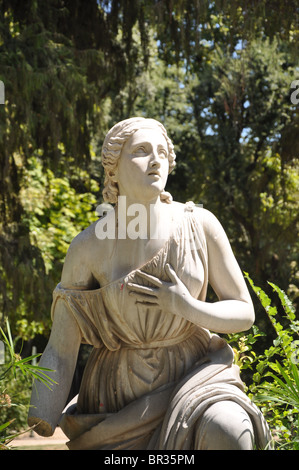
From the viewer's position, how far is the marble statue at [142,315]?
3.79 meters

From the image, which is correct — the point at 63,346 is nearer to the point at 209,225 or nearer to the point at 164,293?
the point at 164,293

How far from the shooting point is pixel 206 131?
2067cm

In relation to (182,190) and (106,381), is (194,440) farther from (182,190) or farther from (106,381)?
(182,190)

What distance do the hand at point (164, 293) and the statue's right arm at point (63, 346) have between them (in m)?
0.32

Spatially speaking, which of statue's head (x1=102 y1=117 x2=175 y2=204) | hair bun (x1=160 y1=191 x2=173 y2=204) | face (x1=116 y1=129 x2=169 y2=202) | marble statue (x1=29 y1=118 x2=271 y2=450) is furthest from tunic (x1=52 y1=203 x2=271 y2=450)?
statue's head (x1=102 y1=117 x2=175 y2=204)

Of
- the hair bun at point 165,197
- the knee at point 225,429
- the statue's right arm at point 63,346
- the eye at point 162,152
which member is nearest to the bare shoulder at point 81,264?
the statue's right arm at point 63,346

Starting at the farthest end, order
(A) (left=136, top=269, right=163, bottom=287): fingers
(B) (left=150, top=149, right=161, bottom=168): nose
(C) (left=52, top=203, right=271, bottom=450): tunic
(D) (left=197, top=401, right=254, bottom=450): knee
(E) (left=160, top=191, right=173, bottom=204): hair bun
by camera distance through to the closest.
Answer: (E) (left=160, top=191, right=173, bottom=204): hair bun
(B) (left=150, top=149, right=161, bottom=168): nose
(A) (left=136, top=269, right=163, bottom=287): fingers
(C) (left=52, top=203, right=271, bottom=450): tunic
(D) (left=197, top=401, right=254, bottom=450): knee

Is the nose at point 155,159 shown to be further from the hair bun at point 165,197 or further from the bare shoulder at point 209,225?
the bare shoulder at point 209,225

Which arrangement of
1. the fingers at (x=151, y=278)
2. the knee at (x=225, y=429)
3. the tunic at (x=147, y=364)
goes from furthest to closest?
1. the fingers at (x=151, y=278)
2. the tunic at (x=147, y=364)
3. the knee at (x=225, y=429)

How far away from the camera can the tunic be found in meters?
3.75

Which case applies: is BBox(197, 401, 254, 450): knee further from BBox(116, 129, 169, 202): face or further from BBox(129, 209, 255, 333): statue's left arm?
BBox(116, 129, 169, 202): face

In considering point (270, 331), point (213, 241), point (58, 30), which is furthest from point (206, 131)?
point (213, 241)

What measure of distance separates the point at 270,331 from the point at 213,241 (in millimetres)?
11410

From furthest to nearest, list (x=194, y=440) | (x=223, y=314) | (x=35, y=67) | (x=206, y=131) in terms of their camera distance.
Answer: (x=206, y=131) → (x=35, y=67) → (x=223, y=314) → (x=194, y=440)
